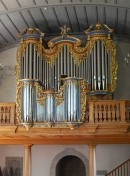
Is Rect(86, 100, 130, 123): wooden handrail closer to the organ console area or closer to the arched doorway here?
the organ console area

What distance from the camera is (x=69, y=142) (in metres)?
15.3

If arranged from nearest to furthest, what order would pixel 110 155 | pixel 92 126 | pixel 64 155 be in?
pixel 92 126
pixel 110 155
pixel 64 155

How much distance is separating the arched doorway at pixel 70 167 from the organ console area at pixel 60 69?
3.66 m

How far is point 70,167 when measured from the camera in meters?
17.3

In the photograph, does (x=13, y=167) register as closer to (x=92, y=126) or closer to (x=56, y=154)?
(x=56, y=154)

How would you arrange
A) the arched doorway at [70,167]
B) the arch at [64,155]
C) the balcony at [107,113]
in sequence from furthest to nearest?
the arched doorway at [70,167]
the arch at [64,155]
the balcony at [107,113]

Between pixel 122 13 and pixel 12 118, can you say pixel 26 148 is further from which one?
pixel 122 13

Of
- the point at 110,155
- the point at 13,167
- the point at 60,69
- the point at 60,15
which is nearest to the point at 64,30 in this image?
the point at 60,15

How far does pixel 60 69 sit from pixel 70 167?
15.1ft

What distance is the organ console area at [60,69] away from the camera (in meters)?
13.7

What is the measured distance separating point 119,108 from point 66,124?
197 cm

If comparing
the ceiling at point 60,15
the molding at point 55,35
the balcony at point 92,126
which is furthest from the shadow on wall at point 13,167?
the ceiling at point 60,15

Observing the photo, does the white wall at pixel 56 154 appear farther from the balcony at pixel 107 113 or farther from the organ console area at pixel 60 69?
the balcony at pixel 107 113

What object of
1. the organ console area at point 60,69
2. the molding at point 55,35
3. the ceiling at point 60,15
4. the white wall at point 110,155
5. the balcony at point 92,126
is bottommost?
the white wall at point 110,155
